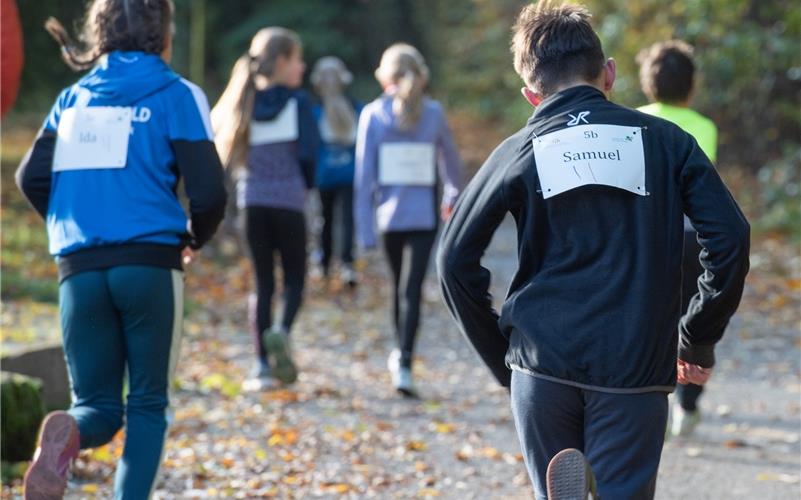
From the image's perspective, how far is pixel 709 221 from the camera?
368 centimetres

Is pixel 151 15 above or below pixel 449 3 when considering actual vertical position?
below

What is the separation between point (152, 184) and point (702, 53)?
14.8 m

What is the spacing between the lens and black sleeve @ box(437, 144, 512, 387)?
12.5 feet

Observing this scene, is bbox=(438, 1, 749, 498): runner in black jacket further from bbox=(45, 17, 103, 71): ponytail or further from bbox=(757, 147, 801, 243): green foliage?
bbox=(757, 147, 801, 243): green foliage

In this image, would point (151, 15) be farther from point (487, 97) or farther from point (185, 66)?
point (487, 97)

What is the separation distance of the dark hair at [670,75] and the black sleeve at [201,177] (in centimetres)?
281

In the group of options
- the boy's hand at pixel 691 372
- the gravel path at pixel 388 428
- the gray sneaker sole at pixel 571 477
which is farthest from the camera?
the gravel path at pixel 388 428

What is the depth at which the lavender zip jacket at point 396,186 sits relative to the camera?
8.31 m

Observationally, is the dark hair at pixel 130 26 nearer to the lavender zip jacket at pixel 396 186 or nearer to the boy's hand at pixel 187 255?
the boy's hand at pixel 187 255

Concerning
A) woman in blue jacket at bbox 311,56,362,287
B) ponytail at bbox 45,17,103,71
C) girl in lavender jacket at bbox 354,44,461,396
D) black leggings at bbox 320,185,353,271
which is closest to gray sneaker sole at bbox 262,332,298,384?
girl in lavender jacket at bbox 354,44,461,396

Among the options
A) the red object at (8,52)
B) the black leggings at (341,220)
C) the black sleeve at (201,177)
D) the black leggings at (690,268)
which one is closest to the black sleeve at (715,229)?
the black sleeve at (201,177)

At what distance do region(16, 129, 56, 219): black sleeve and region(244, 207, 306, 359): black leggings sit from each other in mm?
3626

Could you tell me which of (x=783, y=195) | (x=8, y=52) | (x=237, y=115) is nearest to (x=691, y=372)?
(x=8, y=52)

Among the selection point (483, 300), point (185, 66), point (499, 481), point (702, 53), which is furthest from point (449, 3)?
point (483, 300)
